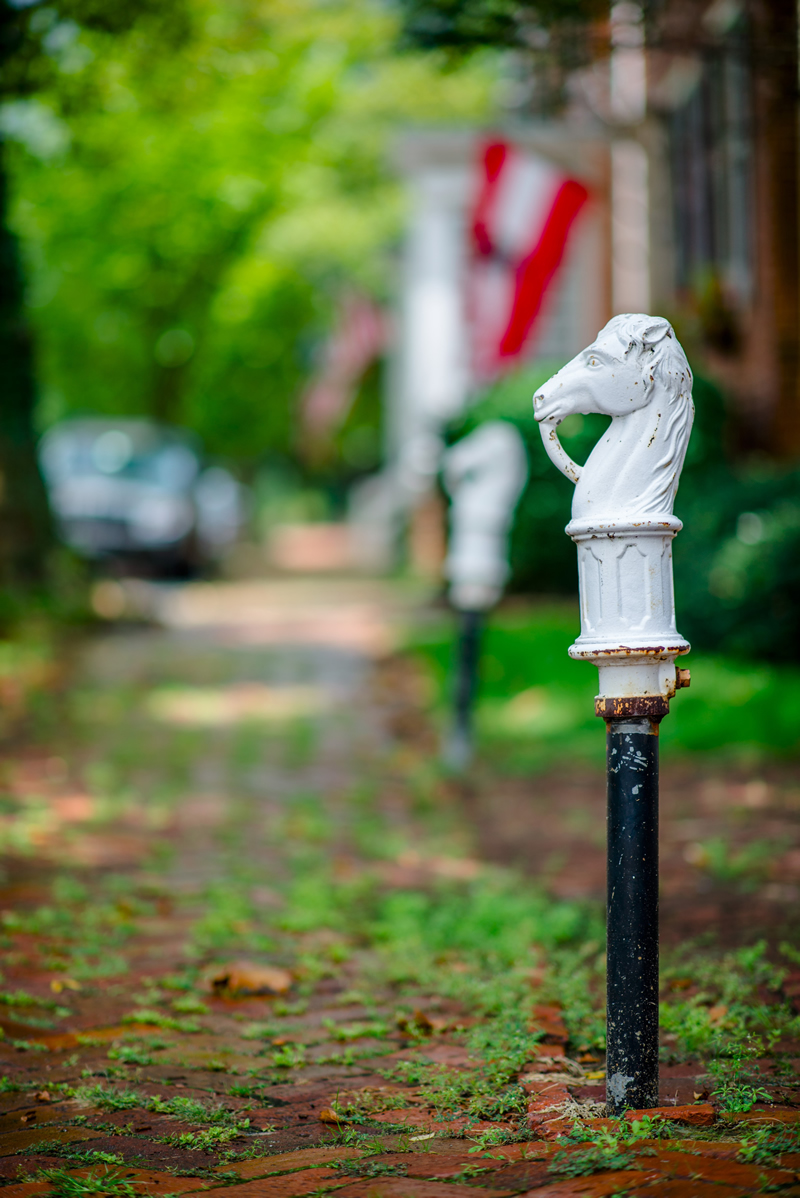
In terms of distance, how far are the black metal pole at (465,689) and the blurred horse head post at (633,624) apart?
3887 mm

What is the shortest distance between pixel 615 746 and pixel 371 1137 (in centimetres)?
89

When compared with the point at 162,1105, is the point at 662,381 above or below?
above

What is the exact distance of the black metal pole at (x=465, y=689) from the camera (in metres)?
6.29

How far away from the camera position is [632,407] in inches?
94.0

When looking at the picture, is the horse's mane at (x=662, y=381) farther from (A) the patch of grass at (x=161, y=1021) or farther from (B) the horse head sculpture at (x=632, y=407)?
(A) the patch of grass at (x=161, y=1021)

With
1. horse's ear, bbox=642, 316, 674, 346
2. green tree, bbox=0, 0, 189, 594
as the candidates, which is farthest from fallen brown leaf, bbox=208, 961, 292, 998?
green tree, bbox=0, 0, 189, 594

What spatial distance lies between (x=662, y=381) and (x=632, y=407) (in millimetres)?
76

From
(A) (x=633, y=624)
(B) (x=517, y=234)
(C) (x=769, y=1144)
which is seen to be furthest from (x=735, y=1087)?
(B) (x=517, y=234)

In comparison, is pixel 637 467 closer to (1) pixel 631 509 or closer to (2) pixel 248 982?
(1) pixel 631 509

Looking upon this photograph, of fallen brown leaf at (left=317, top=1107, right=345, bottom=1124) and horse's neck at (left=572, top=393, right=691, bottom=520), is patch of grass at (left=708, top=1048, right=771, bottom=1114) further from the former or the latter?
horse's neck at (left=572, top=393, right=691, bottom=520)

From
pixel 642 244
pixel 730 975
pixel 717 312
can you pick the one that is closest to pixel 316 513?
pixel 642 244

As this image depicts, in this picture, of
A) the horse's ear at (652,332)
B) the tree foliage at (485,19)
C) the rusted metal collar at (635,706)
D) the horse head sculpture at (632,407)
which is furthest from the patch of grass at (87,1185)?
the tree foliage at (485,19)

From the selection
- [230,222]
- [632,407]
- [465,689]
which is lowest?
[465,689]

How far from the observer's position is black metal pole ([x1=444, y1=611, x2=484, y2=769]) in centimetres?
629
